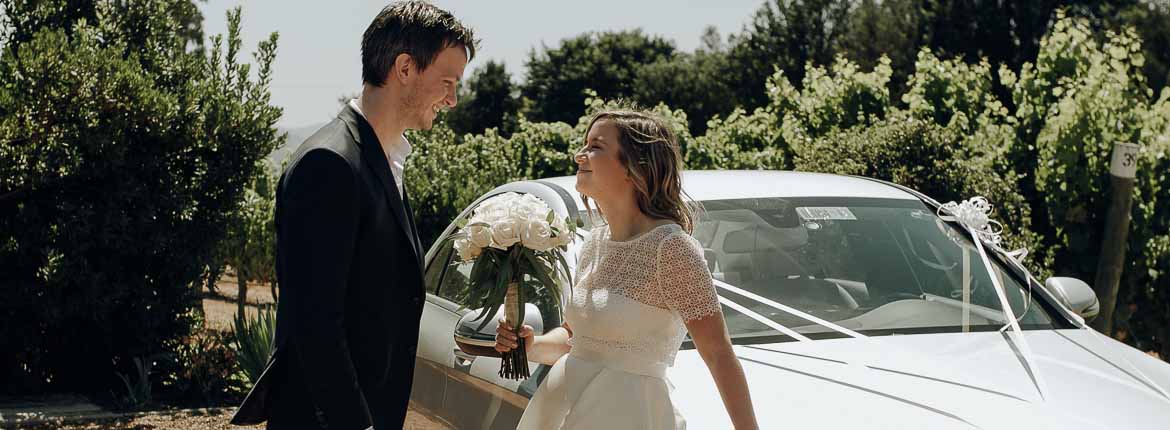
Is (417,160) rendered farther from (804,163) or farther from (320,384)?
(320,384)

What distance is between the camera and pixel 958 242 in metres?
4.41

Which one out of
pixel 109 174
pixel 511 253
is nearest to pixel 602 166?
pixel 511 253

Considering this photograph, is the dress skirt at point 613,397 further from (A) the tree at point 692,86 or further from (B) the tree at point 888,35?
(A) the tree at point 692,86

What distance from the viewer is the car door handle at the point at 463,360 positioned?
3.79 metres

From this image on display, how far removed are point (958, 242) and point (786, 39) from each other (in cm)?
4358

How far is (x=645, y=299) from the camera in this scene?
275cm

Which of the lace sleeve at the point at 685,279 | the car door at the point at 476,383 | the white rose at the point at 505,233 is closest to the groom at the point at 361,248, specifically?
the white rose at the point at 505,233

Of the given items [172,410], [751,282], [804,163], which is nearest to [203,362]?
[172,410]

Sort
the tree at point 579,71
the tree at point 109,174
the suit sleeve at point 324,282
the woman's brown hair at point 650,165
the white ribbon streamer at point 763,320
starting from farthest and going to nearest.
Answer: the tree at point 579,71
the tree at point 109,174
the white ribbon streamer at point 763,320
the woman's brown hair at point 650,165
the suit sleeve at point 324,282

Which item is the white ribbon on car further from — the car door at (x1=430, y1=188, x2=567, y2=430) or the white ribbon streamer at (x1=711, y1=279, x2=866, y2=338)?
the car door at (x1=430, y1=188, x2=567, y2=430)

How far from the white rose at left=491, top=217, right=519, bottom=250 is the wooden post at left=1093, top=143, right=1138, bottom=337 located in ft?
18.0

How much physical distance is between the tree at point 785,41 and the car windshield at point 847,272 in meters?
42.1

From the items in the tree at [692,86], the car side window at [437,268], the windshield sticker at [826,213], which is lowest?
the car side window at [437,268]

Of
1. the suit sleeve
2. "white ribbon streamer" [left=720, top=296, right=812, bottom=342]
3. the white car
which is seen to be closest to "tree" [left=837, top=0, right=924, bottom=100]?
the white car
